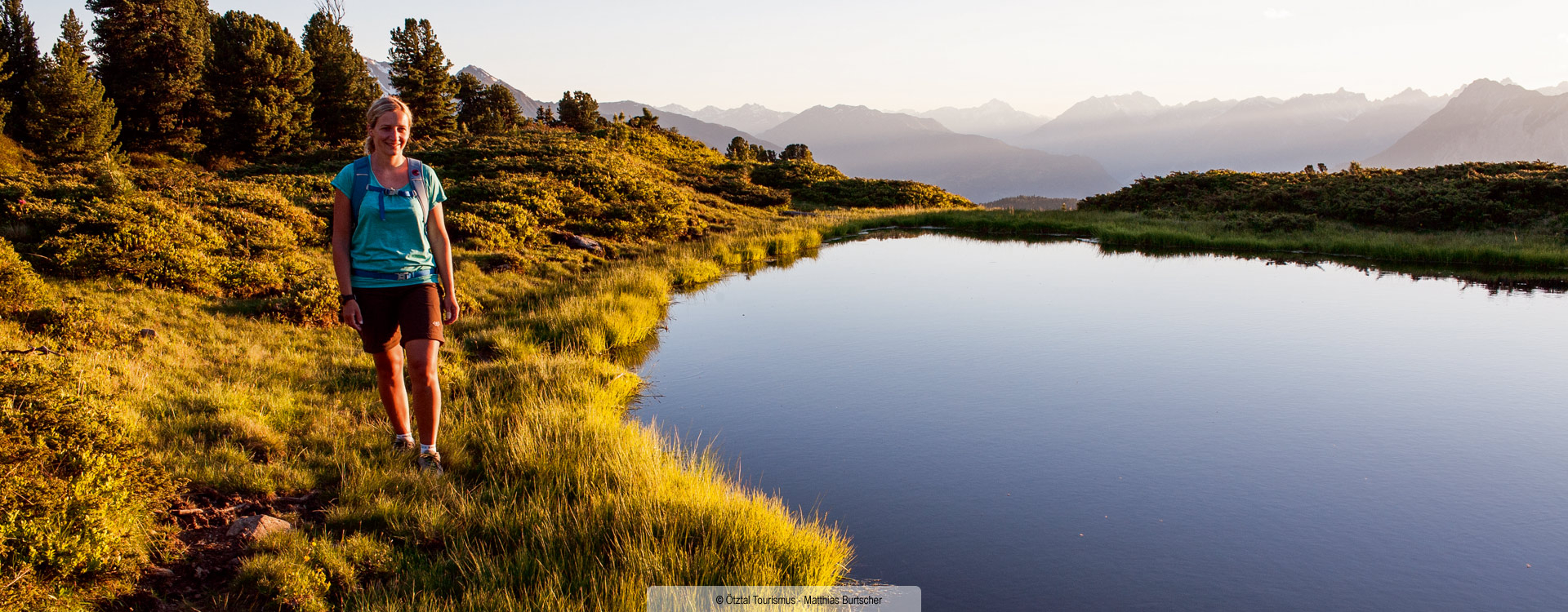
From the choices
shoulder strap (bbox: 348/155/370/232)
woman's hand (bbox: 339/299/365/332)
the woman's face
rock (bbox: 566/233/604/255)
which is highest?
the woman's face

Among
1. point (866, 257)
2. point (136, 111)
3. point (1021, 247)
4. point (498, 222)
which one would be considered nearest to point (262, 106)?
point (136, 111)

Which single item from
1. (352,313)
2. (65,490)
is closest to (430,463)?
(352,313)

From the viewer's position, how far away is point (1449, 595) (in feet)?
14.1

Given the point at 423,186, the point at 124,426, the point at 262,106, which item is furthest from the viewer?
the point at 262,106

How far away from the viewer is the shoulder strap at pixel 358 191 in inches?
188

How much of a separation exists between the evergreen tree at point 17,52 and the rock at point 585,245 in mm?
39093

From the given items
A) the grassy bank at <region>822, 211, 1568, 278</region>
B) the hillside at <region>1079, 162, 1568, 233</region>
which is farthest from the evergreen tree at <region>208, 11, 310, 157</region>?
the hillside at <region>1079, 162, 1568, 233</region>

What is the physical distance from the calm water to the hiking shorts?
8.74 ft

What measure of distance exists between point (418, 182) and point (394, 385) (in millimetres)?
1399

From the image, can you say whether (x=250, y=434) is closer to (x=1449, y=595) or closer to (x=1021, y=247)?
(x=1449, y=595)

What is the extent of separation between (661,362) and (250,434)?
5.11 m

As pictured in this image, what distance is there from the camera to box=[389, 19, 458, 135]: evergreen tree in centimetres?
5400

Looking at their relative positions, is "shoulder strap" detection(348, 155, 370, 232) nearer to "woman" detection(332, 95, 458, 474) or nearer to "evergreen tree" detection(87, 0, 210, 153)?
"woman" detection(332, 95, 458, 474)

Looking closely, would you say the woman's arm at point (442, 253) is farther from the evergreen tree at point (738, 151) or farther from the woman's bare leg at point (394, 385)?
the evergreen tree at point (738, 151)
